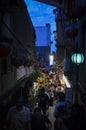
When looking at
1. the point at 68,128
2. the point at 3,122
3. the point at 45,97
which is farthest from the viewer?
the point at 45,97

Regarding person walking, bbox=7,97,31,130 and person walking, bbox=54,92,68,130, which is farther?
person walking, bbox=54,92,68,130

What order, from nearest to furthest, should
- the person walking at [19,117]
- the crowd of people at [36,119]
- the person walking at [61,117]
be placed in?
the crowd of people at [36,119], the person walking at [19,117], the person walking at [61,117]

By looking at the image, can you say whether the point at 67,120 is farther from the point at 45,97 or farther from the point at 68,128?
the point at 45,97

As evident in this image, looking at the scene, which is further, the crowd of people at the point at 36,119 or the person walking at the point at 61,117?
the person walking at the point at 61,117

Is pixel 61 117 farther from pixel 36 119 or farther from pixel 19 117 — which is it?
pixel 19 117

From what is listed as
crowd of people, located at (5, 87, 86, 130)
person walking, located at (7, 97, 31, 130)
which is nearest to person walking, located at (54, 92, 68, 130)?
crowd of people, located at (5, 87, 86, 130)

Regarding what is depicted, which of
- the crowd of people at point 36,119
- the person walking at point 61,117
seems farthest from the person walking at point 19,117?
the person walking at point 61,117

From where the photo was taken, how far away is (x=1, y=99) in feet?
36.1

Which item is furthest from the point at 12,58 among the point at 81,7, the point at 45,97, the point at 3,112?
the point at 81,7

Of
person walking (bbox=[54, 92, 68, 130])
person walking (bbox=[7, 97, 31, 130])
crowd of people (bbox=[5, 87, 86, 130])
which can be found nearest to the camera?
crowd of people (bbox=[5, 87, 86, 130])

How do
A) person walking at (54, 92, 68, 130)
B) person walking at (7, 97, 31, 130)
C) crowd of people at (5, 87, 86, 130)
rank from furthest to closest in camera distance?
1. person walking at (54, 92, 68, 130)
2. person walking at (7, 97, 31, 130)
3. crowd of people at (5, 87, 86, 130)

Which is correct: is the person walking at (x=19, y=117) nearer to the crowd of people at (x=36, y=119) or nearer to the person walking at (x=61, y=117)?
the crowd of people at (x=36, y=119)

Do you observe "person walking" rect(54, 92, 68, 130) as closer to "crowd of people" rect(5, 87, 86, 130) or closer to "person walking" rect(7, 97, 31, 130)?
"crowd of people" rect(5, 87, 86, 130)

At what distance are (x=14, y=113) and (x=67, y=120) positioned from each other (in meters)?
1.46
